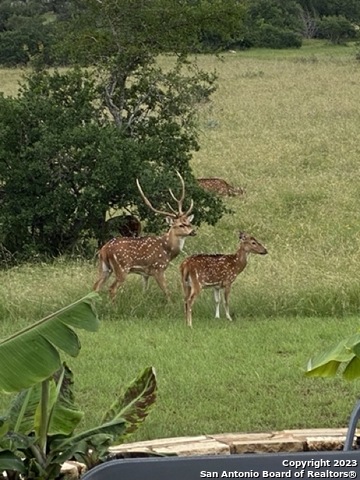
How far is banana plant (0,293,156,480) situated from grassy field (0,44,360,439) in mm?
1020

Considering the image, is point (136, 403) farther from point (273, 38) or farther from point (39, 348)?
point (273, 38)

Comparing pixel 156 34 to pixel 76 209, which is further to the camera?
pixel 156 34

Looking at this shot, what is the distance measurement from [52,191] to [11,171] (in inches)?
22.1

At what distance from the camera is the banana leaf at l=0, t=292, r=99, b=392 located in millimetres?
4461

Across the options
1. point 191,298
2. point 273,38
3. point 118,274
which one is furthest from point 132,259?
point 273,38

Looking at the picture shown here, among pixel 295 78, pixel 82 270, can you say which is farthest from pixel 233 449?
pixel 295 78

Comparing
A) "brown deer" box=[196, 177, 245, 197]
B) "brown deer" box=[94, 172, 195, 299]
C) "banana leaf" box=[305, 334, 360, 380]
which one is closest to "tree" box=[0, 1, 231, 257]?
"brown deer" box=[196, 177, 245, 197]

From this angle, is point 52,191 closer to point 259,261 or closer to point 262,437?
point 259,261

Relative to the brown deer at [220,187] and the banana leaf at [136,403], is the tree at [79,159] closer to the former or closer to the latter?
the brown deer at [220,187]

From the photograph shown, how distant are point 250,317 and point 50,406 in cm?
455

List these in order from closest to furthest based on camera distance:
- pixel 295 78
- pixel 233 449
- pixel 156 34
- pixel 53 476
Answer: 1. pixel 53 476
2. pixel 233 449
3. pixel 156 34
4. pixel 295 78

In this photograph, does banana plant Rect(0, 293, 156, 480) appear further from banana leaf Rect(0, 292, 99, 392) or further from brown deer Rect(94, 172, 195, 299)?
brown deer Rect(94, 172, 195, 299)

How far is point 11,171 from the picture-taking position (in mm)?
13461

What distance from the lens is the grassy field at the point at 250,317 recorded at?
6.82 metres
